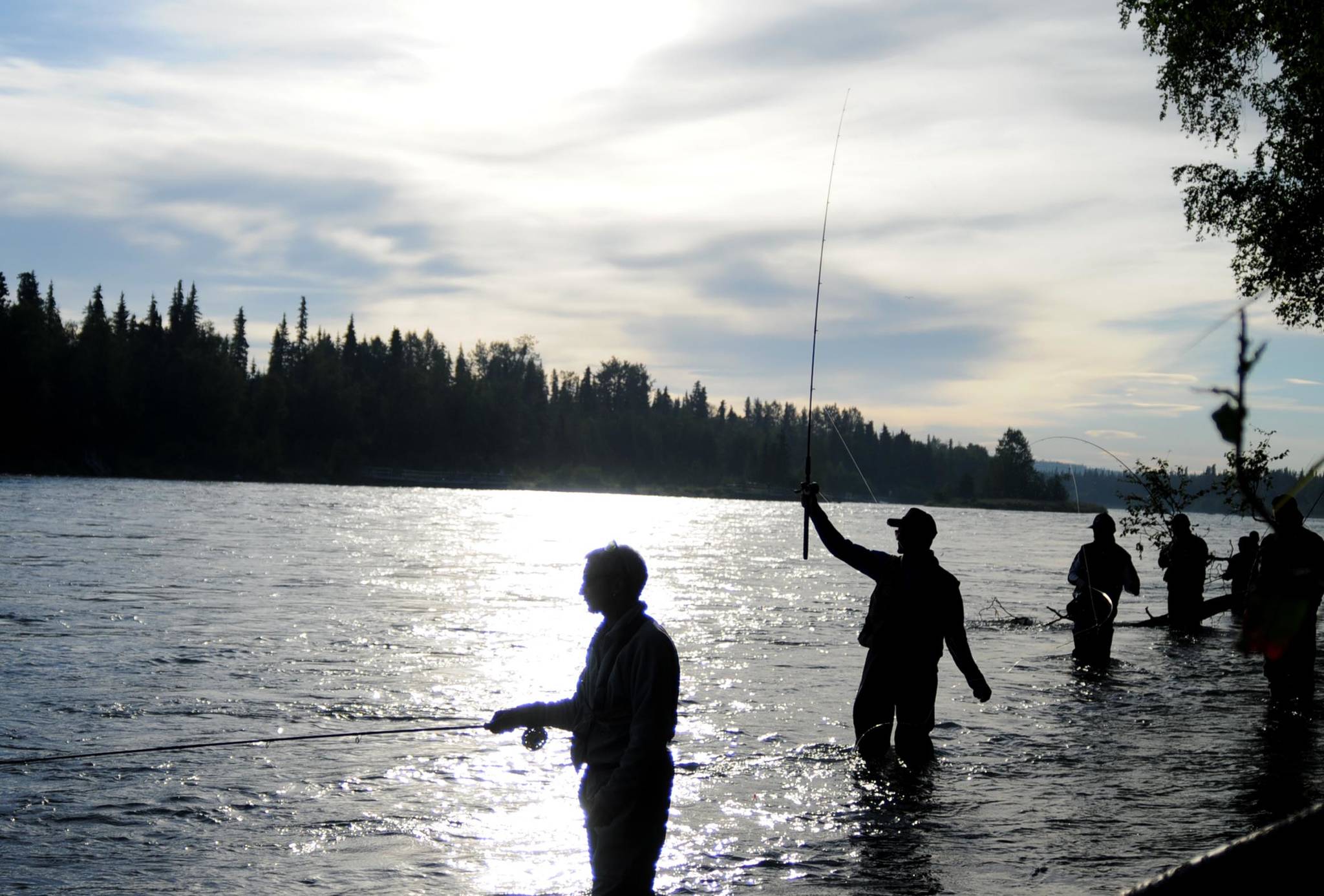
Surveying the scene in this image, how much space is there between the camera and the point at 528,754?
11773mm

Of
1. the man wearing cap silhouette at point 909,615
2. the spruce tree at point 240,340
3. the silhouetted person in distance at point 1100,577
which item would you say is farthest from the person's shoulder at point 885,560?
the spruce tree at point 240,340

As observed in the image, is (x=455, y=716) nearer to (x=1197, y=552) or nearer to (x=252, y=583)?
(x=1197, y=552)

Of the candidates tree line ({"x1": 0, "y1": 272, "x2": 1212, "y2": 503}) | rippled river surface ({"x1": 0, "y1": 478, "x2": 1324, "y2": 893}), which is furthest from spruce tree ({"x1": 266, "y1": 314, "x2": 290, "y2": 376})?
rippled river surface ({"x1": 0, "y1": 478, "x2": 1324, "y2": 893})

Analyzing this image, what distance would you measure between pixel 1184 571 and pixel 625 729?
19450 millimetres

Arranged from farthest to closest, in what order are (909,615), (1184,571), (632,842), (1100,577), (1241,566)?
1. (1184,571)
2. (1241,566)
3. (1100,577)
4. (909,615)
5. (632,842)

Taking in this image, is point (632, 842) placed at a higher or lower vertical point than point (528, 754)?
higher

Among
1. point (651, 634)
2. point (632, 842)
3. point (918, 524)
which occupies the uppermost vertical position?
point (918, 524)

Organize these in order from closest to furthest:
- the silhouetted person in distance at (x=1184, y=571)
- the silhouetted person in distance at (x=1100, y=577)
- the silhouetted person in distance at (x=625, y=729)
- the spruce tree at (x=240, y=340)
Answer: the silhouetted person in distance at (x=625, y=729), the silhouetted person in distance at (x=1100, y=577), the silhouetted person in distance at (x=1184, y=571), the spruce tree at (x=240, y=340)

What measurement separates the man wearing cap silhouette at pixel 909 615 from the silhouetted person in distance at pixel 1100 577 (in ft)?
20.0

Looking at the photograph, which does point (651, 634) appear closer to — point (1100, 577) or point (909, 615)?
point (909, 615)

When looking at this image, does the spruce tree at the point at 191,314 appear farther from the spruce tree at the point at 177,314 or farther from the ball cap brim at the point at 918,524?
the ball cap brim at the point at 918,524

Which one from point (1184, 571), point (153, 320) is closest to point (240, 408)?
point (153, 320)

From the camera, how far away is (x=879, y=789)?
10.0 meters

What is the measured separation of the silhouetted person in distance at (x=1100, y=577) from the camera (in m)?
15.4
